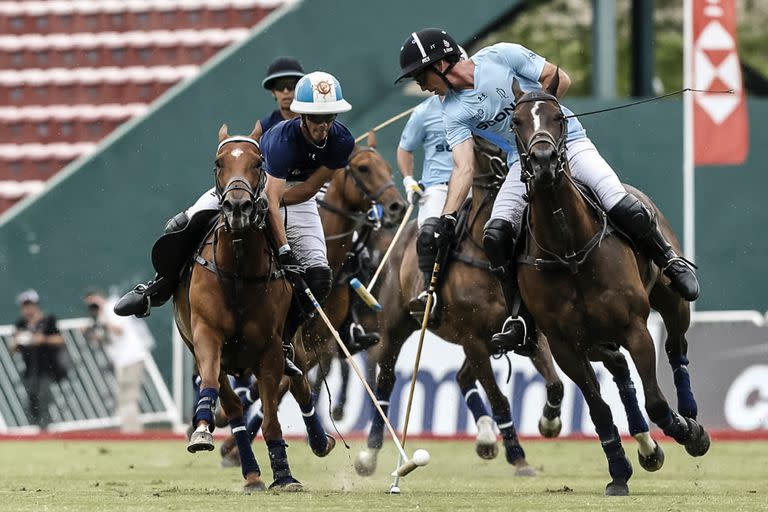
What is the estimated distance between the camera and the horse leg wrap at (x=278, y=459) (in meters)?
9.39

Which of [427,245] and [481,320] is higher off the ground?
[427,245]

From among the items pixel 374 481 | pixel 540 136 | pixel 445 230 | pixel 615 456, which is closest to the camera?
pixel 540 136

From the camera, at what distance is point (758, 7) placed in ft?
95.1

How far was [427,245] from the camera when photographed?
1123 centimetres

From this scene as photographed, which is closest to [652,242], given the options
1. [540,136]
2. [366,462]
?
[540,136]

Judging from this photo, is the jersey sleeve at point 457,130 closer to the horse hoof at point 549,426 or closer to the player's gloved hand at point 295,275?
the player's gloved hand at point 295,275

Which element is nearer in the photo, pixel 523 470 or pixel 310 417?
pixel 310 417

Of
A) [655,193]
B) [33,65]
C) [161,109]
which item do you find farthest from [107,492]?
[33,65]

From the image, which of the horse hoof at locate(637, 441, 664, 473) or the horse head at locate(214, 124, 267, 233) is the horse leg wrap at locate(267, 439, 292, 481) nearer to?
the horse head at locate(214, 124, 267, 233)

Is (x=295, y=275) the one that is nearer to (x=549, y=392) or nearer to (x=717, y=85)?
(x=549, y=392)

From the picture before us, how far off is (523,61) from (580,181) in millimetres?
939

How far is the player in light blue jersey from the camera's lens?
31.1ft

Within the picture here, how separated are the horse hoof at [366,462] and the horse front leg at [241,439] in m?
2.34

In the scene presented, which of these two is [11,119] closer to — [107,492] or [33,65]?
[33,65]
